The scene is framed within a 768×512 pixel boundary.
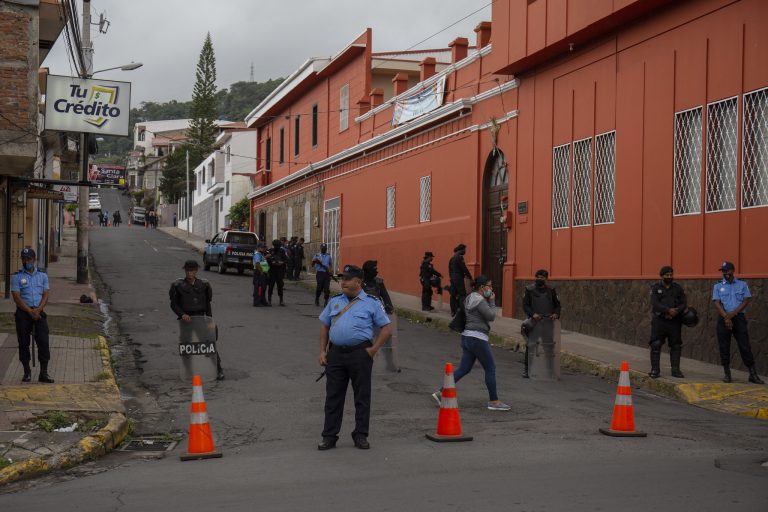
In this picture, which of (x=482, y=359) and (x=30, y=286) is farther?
(x=30, y=286)

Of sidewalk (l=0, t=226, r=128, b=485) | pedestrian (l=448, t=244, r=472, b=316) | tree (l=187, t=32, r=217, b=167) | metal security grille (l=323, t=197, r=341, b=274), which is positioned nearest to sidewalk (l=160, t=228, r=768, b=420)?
pedestrian (l=448, t=244, r=472, b=316)

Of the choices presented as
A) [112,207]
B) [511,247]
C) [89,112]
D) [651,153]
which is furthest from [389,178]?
[112,207]

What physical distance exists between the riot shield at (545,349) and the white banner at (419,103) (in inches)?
528

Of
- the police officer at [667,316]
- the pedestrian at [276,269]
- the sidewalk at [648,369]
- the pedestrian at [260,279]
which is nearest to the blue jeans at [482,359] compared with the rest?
the sidewalk at [648,369]

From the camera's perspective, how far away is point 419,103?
27516mm

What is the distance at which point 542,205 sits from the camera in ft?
68.6

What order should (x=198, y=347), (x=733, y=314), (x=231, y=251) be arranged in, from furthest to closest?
(x=231, y=251), (x=733, y=314), (x=198, y=347)

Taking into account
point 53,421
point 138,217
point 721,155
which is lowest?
point 53,421

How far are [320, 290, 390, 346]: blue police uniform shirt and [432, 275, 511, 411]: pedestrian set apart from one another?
247 centimetres

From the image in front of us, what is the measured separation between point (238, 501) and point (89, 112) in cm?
1573

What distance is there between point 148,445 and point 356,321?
8.85 ft

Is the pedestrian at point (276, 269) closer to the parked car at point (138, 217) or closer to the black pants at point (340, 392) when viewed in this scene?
the black pants at point (340, 392)

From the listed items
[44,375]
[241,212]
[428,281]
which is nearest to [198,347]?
[44,375]

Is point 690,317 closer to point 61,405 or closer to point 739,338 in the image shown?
point 739,338
